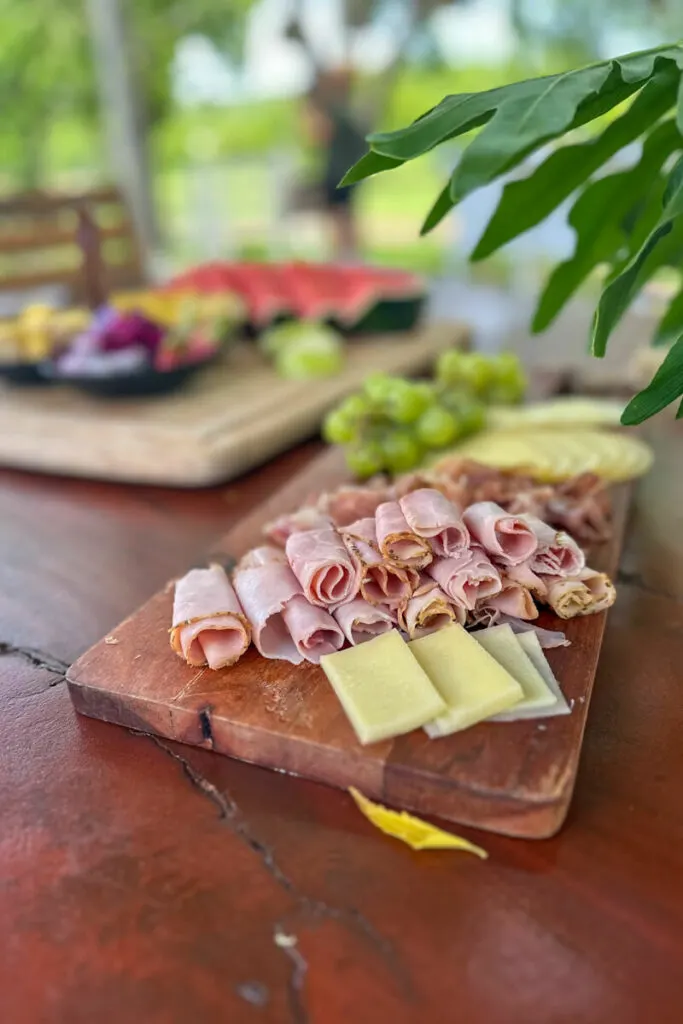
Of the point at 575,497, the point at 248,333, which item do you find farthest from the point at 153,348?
the point at 575,497

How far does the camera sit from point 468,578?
2.46ft

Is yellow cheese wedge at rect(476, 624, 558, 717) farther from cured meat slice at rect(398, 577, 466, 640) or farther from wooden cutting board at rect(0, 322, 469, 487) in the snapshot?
wooden cutting board at rect(0, 322, 469, 487)

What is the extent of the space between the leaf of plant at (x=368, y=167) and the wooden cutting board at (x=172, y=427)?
675 mm

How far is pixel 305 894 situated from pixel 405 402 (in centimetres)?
81

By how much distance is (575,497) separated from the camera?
106cm

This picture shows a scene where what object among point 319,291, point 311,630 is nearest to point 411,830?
point 311,630

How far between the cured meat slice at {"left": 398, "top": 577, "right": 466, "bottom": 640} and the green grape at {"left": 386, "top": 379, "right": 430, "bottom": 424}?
51cm

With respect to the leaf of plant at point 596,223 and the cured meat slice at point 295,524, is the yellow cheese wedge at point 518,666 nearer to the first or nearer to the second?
the cured meat slice at point 295,524

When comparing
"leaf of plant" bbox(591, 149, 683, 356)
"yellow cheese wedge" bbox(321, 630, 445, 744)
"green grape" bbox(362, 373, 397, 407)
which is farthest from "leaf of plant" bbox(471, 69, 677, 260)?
"yellow cheese wedge" bbox(321, 630, 445, 744)

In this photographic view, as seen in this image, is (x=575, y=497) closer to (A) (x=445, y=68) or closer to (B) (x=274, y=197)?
(B) (x=274, y=197)

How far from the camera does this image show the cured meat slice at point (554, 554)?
31.5 inches

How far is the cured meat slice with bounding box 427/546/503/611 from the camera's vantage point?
75 cm

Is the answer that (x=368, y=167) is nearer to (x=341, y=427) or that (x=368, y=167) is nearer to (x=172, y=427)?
(x=341, y=427)

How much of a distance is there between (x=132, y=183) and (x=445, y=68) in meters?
2.58
